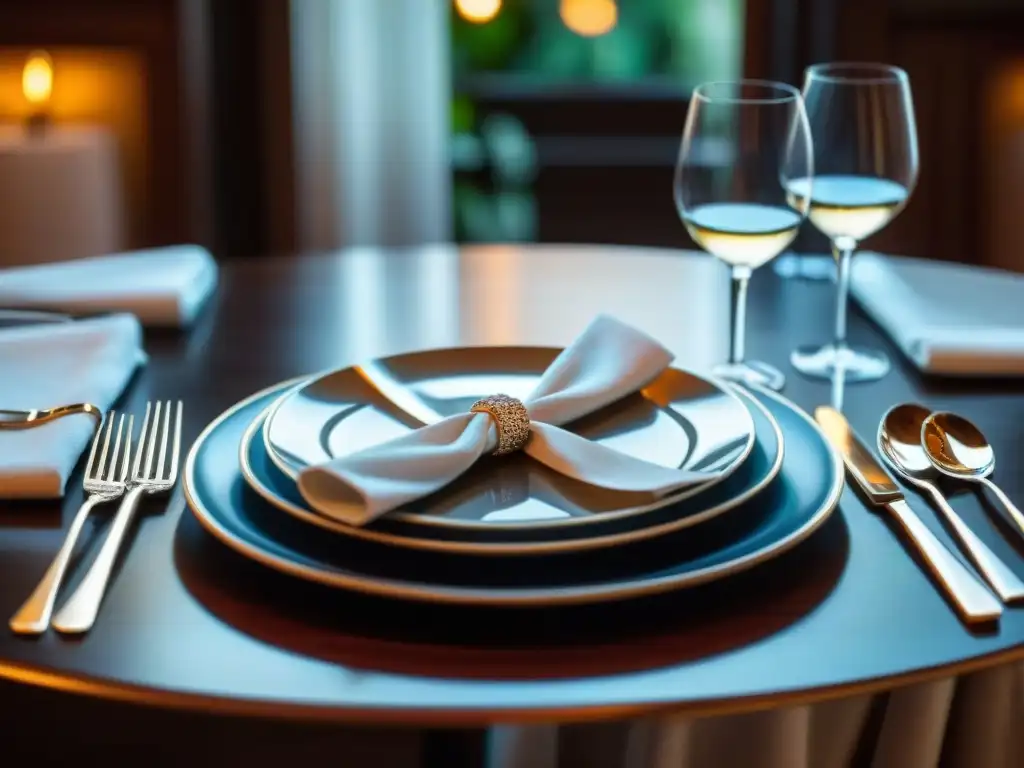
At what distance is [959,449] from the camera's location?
0.80 metres

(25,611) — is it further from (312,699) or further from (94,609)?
(312,699)

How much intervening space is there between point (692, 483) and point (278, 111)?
6.49ft

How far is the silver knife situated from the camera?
2.01ft

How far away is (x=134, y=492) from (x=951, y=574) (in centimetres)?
42

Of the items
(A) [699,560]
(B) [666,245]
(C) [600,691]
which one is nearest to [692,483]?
(A) [699,560]

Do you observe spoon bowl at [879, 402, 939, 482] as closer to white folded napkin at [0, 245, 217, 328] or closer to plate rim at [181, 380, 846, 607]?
plate rim at [181, 380, 846, 607]

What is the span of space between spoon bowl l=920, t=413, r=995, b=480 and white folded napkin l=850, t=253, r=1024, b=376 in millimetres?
148

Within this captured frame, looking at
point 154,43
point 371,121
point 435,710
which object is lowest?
point 435,710

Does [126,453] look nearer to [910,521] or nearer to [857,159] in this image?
[910,521]

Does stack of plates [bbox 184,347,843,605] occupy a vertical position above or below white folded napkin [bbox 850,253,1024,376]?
below

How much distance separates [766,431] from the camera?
2.57 ft

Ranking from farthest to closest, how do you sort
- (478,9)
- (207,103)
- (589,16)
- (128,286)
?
(589,16)
(478,9)
(207,103)
(128,286)

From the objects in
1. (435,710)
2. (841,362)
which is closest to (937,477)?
(841,362)

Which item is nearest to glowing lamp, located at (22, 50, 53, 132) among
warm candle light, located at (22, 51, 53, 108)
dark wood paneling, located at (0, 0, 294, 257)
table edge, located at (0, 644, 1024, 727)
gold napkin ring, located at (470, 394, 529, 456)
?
warm candle light, located at (22, 51, 53, 108)
